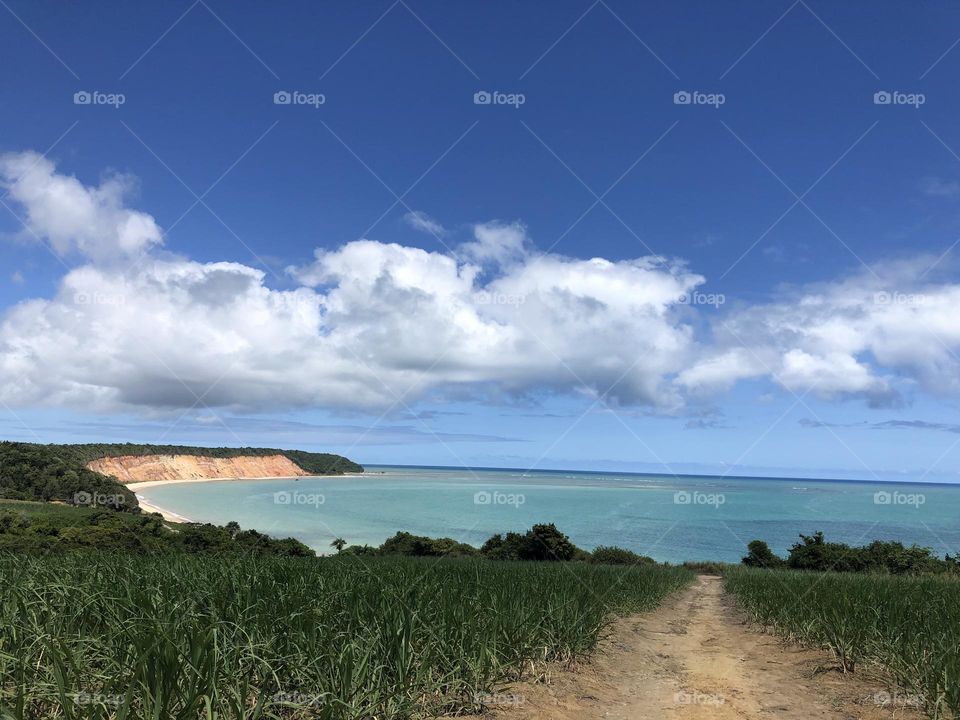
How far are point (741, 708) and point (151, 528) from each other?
2659 cm

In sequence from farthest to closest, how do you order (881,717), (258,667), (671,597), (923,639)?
(671,597), (923,639), (881,717), (258,667)

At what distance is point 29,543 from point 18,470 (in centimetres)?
6165

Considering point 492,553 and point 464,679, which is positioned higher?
point 464,679

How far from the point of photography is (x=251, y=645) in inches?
153

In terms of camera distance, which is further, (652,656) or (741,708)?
(652,656)

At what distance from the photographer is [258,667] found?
4.32 m

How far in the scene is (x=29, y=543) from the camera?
18797 millimetres

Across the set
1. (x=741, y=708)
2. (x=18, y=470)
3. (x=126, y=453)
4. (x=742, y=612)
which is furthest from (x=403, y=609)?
(x=126, y=453)

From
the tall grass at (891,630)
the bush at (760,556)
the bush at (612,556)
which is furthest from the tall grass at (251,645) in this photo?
the bush at (760,556)

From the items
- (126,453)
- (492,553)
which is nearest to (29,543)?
(492,553)

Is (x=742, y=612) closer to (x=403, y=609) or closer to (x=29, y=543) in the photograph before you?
(x=403, y=609)

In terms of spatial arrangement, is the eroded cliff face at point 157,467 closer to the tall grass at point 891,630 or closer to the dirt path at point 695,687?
the dirt path at point 695,687

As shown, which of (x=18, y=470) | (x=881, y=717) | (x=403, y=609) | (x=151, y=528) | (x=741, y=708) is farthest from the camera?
(x=18, y=470)

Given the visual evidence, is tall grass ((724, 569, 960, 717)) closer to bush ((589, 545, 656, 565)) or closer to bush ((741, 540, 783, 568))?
bush ((589, 545, 656, 565))
